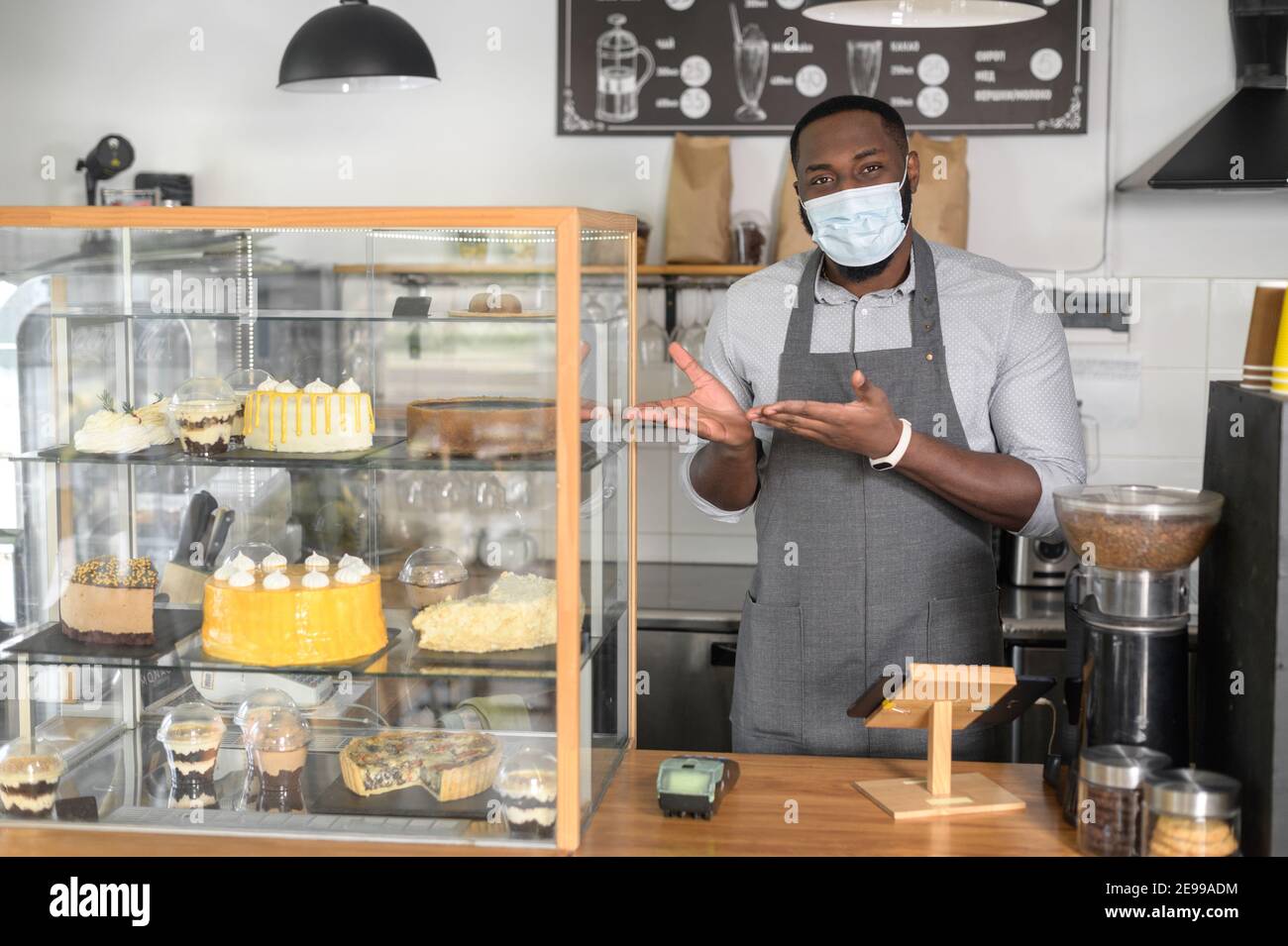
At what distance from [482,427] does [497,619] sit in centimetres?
24

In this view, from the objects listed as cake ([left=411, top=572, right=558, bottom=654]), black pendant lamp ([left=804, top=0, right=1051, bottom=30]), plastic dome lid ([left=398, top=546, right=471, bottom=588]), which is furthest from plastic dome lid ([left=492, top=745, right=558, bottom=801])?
black pendant lamp ([left=804, top=0, right=1051, bottom=30])

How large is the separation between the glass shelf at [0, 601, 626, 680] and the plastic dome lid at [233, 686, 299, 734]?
9 centimetres

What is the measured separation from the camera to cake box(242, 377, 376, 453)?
1.75 metres

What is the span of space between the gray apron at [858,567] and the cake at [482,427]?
2.30 ft

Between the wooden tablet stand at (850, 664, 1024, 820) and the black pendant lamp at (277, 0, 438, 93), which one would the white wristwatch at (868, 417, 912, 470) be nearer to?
the wooden tablet stand at (850, 664, 1024, 820)

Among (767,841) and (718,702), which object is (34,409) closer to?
(767,841)

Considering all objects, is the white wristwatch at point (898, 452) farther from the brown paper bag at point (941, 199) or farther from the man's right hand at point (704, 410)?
the brown paper bag at point (941, 199)

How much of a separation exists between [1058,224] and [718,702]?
1.57 metres

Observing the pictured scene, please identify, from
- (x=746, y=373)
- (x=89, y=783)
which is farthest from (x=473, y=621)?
(x=746, y=373)

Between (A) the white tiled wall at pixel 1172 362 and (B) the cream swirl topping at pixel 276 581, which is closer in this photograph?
(B) the cream swirl topping at pixel 276 581

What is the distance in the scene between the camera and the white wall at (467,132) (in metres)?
3.61

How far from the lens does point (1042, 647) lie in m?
3.17

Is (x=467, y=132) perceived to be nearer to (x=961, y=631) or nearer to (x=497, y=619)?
(x=961, y=631)

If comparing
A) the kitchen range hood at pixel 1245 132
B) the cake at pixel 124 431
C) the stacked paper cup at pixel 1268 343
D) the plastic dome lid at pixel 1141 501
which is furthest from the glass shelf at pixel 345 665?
the kitchen range hood at pixel 1245 132
